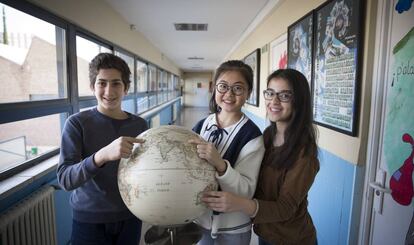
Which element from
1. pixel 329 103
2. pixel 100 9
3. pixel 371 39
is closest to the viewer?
pixel 371 39

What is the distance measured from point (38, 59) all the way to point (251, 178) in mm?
2171

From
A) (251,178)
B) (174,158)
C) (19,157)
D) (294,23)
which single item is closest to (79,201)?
(174,158)

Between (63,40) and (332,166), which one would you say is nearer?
(332,166)

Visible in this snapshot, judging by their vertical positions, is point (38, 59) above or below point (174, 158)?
above

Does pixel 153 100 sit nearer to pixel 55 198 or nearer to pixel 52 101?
pixel 52 101

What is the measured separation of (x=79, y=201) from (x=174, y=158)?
67cm

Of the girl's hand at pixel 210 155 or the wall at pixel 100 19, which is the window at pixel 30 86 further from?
the girl's hand at pixel 210 155

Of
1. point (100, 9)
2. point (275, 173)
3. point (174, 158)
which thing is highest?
point (100, 9)

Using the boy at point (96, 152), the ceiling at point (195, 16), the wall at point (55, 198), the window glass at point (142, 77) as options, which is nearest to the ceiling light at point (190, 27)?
the ceiling at point (195, 16)

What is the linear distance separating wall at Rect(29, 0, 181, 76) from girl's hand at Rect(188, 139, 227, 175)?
186 cm

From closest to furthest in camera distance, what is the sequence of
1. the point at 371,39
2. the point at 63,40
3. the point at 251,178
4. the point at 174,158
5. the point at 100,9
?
the point at 174,158 → the point at 251,178 → the point at 371,39 → the point at 63,40 → the point at 100,9

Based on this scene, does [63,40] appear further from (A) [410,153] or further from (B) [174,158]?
(A) [410,153]

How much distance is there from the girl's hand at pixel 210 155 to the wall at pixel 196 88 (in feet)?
54.5

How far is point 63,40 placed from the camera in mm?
2404
